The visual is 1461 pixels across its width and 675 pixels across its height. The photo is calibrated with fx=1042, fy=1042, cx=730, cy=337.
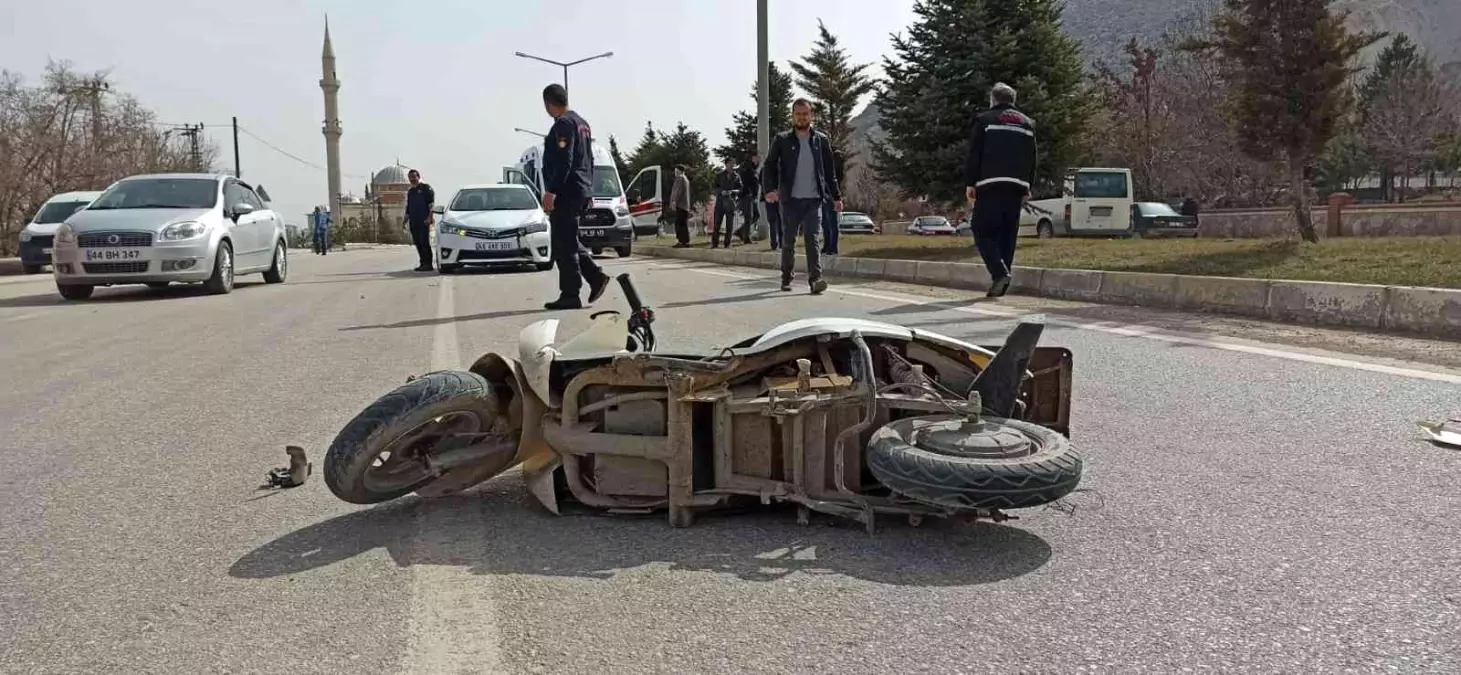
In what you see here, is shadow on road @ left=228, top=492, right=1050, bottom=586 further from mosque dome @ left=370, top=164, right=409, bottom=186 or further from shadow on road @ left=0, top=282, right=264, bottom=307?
mosque dome @ left=370, top=164, right=409, bottom=186

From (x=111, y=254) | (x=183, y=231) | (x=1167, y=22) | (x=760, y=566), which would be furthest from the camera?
(x=1167, y=22)

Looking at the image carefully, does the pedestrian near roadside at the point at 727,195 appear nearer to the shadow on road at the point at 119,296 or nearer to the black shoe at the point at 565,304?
the shadow on road at the point at 119,296

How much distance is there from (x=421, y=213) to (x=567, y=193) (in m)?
8.85

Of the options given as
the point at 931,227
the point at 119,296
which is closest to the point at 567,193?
the point at 119,296

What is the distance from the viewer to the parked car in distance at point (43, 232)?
19281mm

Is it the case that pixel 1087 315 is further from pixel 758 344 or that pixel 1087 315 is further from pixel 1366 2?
pixel 1366 2

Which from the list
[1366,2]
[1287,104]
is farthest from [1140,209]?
[1366,2]

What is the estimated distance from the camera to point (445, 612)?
247 cm

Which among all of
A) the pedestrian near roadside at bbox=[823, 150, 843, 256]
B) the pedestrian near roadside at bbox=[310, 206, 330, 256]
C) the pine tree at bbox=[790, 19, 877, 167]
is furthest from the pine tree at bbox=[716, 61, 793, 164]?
the pedestrian near roadside at bbox=[823, 150, 843, 256]

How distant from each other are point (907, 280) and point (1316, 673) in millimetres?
10539

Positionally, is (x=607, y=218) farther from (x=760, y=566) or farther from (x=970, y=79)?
(x=760, y=566)

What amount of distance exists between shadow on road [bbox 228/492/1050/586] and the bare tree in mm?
32226

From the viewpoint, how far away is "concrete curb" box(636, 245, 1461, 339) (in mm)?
6852

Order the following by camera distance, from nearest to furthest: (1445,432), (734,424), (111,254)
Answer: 1. (734,424)
2. (1445,432)
3. (111,254)
